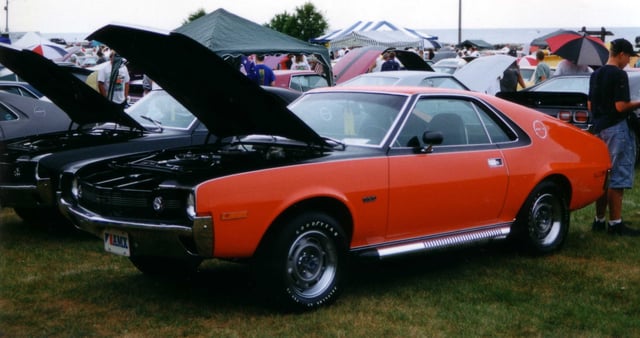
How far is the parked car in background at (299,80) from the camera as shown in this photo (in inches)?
739

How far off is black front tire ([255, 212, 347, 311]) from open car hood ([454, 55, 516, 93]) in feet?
32.7

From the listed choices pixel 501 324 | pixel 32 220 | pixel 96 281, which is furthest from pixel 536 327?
pixel 32 220

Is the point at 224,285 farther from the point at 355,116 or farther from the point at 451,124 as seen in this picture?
the point at 451,124

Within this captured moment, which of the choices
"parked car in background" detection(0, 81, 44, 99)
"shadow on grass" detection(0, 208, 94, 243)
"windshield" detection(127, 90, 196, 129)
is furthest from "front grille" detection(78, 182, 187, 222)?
"parked car in background" detection(0, 81, 44, 99)

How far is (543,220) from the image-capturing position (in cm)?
726

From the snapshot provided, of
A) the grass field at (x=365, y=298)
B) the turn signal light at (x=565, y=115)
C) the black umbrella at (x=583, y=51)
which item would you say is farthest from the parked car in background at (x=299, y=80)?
the grass field at (x=365, y=298)

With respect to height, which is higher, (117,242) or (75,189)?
(75,189)

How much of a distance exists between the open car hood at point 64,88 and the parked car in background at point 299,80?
33.7ft

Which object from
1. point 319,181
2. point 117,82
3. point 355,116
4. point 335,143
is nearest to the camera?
point 319,181

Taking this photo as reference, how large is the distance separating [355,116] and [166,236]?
1.91 metres

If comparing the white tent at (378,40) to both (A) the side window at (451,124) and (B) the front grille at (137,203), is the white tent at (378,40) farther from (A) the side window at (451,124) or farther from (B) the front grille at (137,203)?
(B) the front grille at (137,203)

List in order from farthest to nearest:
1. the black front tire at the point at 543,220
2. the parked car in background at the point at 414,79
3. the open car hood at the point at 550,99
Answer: the parked car in background at the point at 414,79 → the open car hood at the point at 550,99 → the black front tire at the point at 543,220

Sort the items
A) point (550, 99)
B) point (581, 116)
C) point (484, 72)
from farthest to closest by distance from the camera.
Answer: point (484, 72)
point (550, 99)
point (581, 116)

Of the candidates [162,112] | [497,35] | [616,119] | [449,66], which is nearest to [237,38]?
[162,112]
